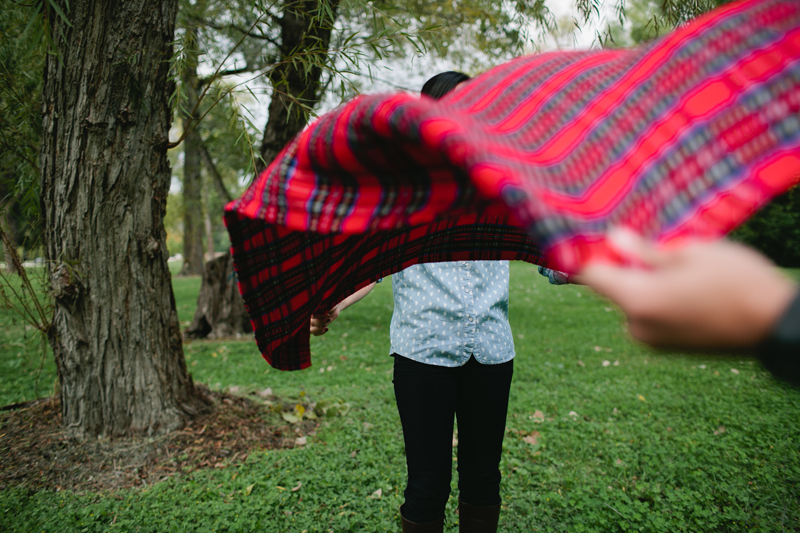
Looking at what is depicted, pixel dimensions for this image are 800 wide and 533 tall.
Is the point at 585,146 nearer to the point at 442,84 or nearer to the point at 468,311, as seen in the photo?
the point at 442,84

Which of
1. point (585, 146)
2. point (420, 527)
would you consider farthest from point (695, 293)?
point (420, 527)

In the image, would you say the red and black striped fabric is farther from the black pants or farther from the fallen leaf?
the fallen leaf

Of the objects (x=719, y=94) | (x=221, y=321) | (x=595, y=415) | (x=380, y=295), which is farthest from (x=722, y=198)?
(x=380, y=295)

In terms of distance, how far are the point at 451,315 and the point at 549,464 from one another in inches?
89.8

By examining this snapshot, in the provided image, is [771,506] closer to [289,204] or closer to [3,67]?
[289,204]

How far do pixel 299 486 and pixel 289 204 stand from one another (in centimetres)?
278

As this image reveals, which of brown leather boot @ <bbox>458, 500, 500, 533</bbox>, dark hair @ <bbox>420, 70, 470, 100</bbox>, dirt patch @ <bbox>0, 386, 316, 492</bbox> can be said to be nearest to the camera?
dark hair @ <bbox>420, 70, 470, 100</bbox>

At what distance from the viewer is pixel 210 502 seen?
121 inches

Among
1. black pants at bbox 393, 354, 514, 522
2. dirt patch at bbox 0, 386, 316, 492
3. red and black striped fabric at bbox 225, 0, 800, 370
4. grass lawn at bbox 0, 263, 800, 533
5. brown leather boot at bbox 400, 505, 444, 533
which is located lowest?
grass lawn at bbox 0, 263, 800, 533

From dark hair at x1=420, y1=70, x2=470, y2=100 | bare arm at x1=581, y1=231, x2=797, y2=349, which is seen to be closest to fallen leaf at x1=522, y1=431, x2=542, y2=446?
dark hair at x1=420, y1=70, x2=470, y2=100

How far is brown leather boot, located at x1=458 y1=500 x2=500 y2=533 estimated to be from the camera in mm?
2125

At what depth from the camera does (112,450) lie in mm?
3461

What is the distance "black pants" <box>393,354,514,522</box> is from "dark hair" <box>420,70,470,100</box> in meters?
1.08

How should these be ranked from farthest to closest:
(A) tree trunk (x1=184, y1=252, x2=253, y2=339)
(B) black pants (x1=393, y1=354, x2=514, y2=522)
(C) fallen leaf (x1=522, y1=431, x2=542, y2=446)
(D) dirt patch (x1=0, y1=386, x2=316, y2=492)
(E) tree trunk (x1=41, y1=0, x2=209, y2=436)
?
1. (A) tree trunk (x1=184, y1=252, x2=253, y2=339)
2. (C) fallen leaf (x1=522, y1=431, x2=542, y2=446)
3. (D) dirt patch (x1=0, y1=386, x2=316, y2=492)
4. (E) tree trunk (x1=41, y1=0, x2=209, y2=436)
5. (B) black pants (x1=393, y1=354, x2=514, y2=522)
